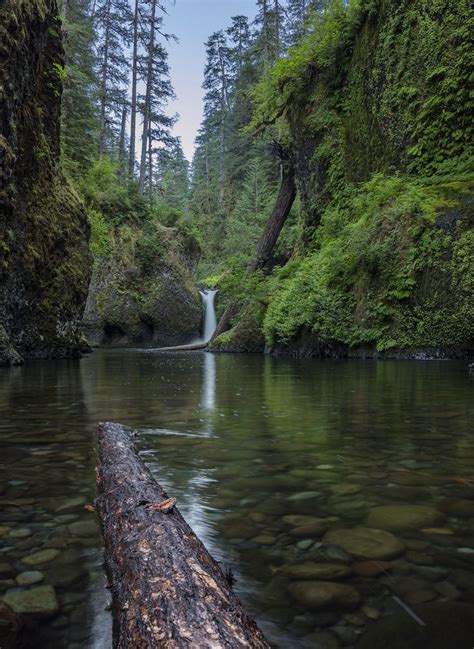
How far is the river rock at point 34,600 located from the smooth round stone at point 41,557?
0.54ft

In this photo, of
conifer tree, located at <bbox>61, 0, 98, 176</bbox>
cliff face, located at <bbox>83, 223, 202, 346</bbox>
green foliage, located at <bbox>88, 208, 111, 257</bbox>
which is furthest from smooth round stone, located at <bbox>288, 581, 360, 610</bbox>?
cliff face, located at <bbox>83, 223, 202, 346</bbox>

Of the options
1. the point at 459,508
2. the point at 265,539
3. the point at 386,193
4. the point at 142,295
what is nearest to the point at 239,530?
the point at 265,539

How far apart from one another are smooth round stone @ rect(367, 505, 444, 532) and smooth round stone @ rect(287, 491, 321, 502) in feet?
0.87

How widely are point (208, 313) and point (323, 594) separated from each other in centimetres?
2549

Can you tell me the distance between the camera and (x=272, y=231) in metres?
18.8

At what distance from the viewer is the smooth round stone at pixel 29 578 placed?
1338 millimetres

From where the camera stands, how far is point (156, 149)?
3388cm

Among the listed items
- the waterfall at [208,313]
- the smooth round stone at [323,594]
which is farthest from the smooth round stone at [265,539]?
the waterfall at [208,313]

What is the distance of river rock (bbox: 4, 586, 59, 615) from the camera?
3.96 ft

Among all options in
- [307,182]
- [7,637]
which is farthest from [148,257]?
[7,637]

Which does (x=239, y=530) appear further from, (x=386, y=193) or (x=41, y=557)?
(x=386, y=193)

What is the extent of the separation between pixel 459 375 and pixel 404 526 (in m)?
5.88

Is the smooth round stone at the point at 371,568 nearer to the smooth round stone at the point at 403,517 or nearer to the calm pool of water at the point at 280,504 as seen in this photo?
the calm pool of water at the point at 280,504

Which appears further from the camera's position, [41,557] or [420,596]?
[41,557]
